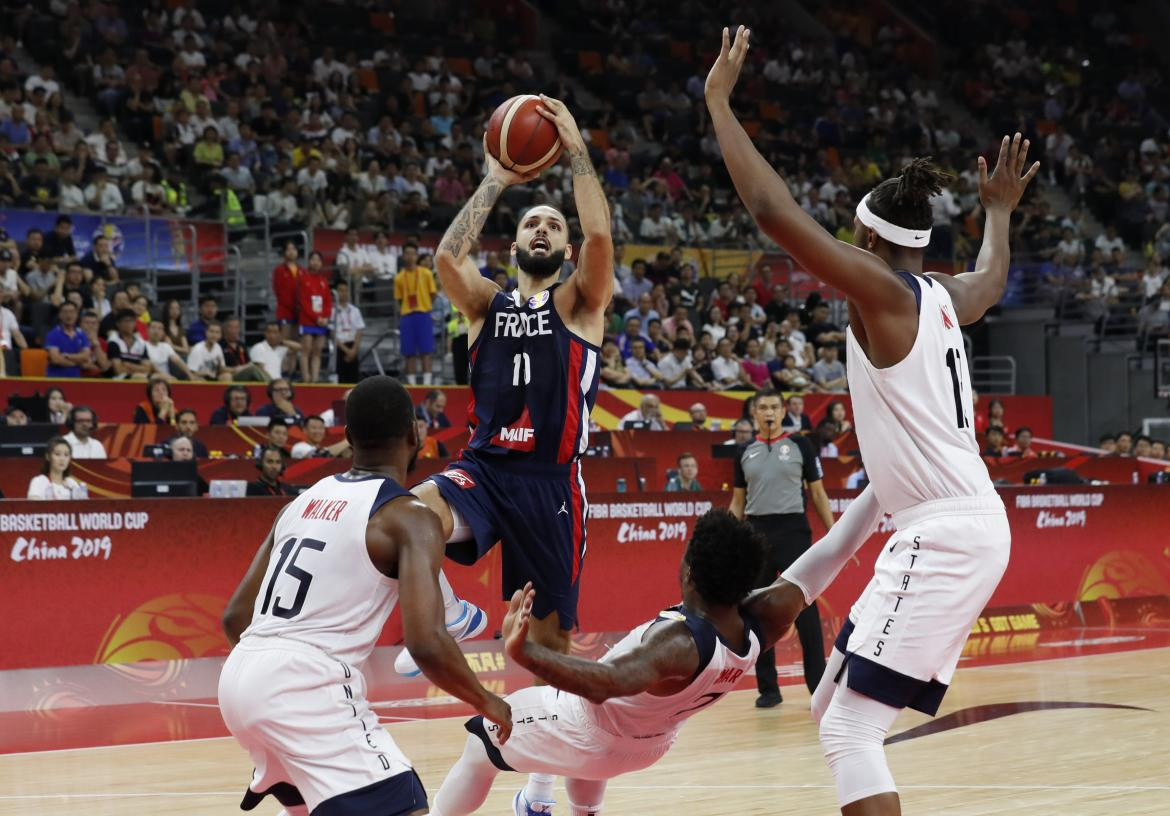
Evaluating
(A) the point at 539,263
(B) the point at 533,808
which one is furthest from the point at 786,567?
(B) the point at 533,808

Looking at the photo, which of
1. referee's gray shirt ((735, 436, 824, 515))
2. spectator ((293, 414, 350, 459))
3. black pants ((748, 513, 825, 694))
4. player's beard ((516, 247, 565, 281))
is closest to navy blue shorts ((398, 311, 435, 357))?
spectator ((293, 414, 350, 459))

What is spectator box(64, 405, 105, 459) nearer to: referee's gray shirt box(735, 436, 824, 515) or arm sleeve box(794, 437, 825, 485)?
referee's gray shirt box(735, 436, 824, 515)

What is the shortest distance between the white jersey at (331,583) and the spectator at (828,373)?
1638 centimetres

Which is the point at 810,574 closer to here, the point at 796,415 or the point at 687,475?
the point at 687,475

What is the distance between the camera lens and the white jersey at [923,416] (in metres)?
4.54

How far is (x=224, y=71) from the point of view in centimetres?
2180

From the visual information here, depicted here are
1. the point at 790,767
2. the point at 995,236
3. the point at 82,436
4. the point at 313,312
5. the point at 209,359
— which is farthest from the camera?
the point at 313,312

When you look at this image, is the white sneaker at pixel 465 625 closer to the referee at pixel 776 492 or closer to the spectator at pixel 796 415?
the referee at pixel 776 492

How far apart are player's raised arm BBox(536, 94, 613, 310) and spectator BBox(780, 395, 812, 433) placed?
1080 centimetres

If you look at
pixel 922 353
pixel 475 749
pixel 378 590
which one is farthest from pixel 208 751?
pixel 922 353

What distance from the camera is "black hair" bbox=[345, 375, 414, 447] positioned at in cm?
428

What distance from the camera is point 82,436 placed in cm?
1308

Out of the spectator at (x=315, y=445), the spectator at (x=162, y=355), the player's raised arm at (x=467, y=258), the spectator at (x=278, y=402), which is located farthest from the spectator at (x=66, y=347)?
the player's raised arm at (x=467, y=258)

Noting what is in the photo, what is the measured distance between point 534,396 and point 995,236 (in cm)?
198
